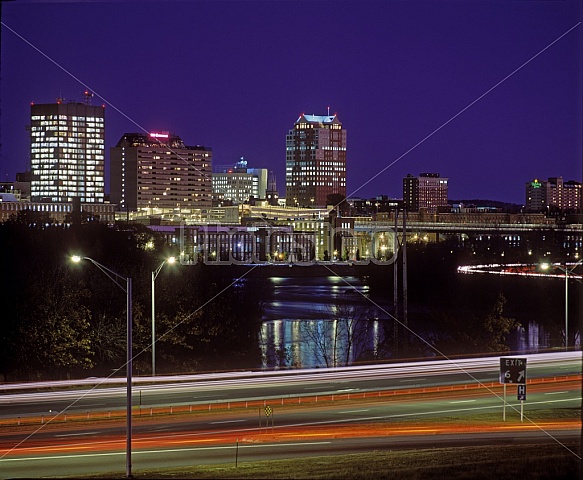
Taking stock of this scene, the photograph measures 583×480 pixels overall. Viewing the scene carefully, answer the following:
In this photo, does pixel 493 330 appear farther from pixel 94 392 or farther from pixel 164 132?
pixel 164 132

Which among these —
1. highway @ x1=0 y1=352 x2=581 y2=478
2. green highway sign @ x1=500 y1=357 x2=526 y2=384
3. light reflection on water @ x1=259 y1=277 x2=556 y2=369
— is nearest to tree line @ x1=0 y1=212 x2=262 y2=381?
light reflection on water @ x1=259 y1=277 x2=556 y2=369

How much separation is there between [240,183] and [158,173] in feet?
103

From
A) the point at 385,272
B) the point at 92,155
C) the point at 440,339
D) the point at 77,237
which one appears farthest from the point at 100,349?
the point at 92,155

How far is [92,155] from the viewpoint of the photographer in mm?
140500

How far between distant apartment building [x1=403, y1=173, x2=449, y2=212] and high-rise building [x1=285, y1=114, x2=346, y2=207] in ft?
43.7

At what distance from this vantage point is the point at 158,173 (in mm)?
143750

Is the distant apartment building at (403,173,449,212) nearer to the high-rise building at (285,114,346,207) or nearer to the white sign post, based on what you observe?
the high-rise building at (285,114,346,207)

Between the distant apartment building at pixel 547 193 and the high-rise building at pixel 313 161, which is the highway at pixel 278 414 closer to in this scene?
the distant apartment building at pixel 547 193

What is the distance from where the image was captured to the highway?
37.2ft

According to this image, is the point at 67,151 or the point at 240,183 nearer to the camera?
the point at 67,151

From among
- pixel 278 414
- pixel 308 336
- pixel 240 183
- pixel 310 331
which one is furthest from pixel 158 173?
pixel 278 414

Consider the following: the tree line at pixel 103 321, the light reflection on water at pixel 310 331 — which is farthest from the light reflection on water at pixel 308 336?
the tree line at pixel 103 321

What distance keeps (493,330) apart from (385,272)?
71.1ft

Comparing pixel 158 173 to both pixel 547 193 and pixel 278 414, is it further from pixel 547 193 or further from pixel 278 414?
pixel 278 414
